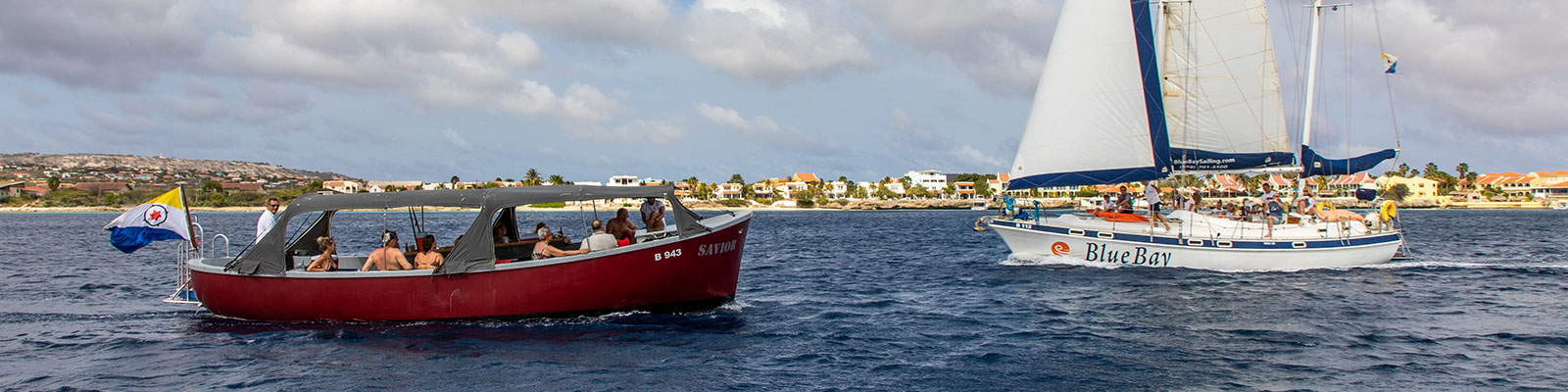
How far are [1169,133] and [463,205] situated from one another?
2200cm

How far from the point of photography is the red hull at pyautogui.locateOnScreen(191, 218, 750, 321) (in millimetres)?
14906

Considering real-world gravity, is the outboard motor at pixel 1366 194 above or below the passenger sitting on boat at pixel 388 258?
above

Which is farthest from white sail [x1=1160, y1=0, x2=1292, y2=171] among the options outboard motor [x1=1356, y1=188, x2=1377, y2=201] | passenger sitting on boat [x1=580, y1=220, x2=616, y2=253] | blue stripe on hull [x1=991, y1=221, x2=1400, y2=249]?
passenger sitting on boat [x1=580, y1=220, x2=616, y2=253]

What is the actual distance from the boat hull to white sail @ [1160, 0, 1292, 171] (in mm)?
3640

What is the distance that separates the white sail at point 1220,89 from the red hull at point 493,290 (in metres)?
19.0

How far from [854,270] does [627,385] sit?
1681cm

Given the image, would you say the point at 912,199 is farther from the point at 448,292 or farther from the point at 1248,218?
the point at 448,292

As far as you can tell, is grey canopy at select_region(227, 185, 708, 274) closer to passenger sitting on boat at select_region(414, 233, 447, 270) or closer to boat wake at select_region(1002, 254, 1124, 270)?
passenger sitting on boat at select_region(414, 233, 447, 270)

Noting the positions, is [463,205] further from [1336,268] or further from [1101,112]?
[1336,268]

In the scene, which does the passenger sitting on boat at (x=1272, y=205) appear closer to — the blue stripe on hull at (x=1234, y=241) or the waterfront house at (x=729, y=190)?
the blue stripe on hull at (x=1234, y=241)

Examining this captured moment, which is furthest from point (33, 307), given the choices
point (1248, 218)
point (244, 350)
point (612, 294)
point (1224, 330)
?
point (1248, 218)

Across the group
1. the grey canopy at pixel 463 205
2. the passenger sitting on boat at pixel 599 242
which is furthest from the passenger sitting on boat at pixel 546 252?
the grey canopy at pixel 463 205

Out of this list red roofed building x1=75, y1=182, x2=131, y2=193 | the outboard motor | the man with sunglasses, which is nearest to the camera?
the man with sunglasses

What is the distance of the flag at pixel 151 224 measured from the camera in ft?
52.5
